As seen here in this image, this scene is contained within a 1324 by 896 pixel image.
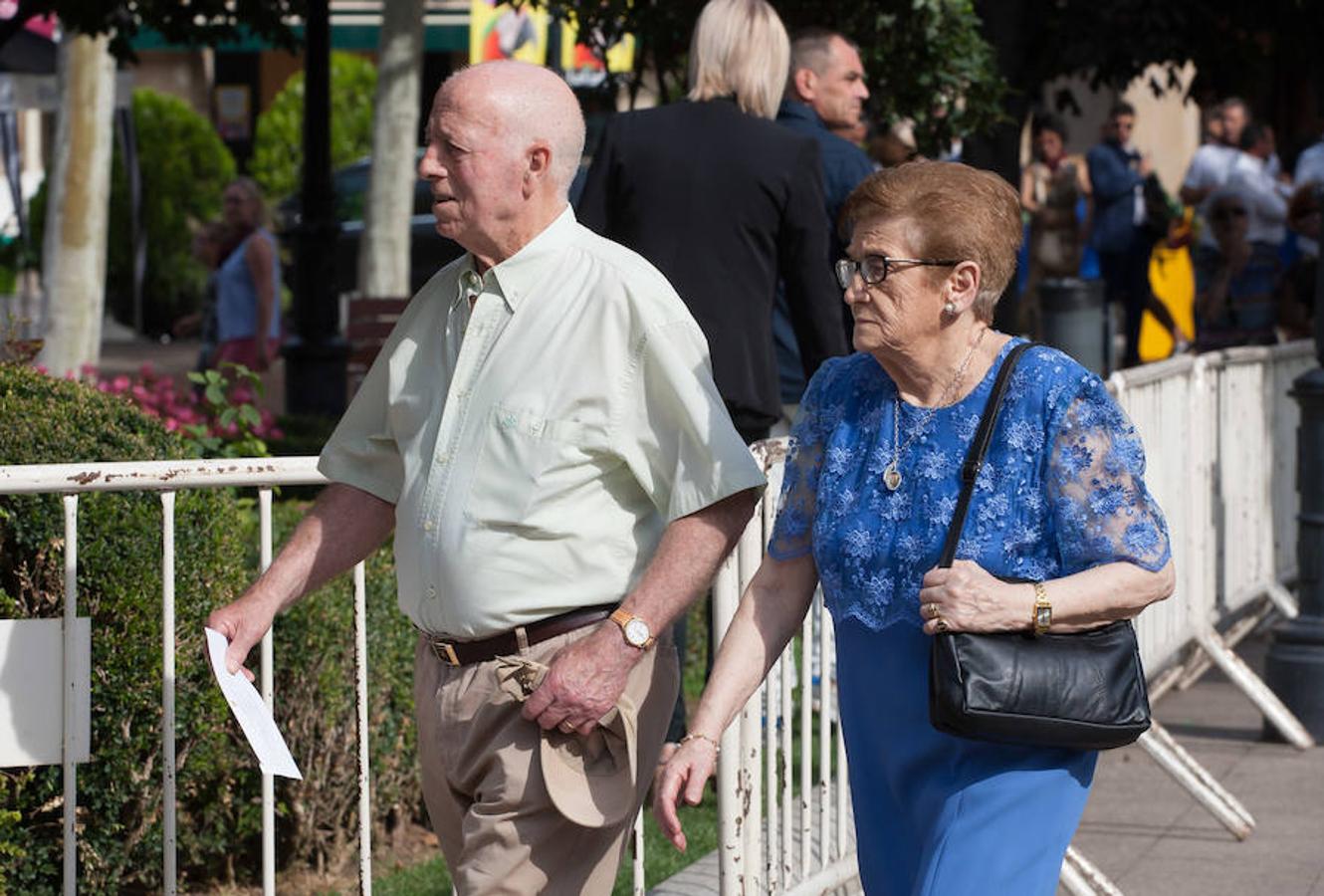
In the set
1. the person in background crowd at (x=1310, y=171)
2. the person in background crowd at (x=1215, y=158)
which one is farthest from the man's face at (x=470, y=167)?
the person in background crowd at (x=1215, y=158)

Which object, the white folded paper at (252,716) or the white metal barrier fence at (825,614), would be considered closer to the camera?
the white folded paper at (252,716)

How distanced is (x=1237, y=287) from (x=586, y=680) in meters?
13.3

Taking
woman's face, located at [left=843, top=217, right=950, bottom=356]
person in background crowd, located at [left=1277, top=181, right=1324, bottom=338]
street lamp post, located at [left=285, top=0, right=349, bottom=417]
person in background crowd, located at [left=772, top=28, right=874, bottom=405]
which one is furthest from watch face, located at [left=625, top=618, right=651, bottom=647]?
street lamp post, located at [left=285, top=0, right=349, bottom=417]

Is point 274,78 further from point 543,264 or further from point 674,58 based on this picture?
point 543,264

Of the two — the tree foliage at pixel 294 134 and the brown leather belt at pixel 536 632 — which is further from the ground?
the brown leather belt at pixel 536 632

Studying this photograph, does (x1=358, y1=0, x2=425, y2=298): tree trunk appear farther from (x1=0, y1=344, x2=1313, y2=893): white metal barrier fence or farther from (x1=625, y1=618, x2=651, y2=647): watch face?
(x1=625, y1=618, x2=651, y2=647): watch face

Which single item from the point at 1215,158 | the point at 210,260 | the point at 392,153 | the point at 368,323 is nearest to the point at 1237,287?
the point at 1215,158

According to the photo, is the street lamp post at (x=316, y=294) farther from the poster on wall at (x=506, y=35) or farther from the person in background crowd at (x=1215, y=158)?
the poster on wall at (x=506, y=35)

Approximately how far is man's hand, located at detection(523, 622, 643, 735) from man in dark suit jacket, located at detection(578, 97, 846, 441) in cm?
256

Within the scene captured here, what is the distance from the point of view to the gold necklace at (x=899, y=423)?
3.55 meters

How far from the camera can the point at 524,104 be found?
3.67 metres

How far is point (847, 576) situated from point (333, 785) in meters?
2.74

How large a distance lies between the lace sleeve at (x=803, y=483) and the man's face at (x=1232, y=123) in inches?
558

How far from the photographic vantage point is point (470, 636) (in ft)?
12.1
